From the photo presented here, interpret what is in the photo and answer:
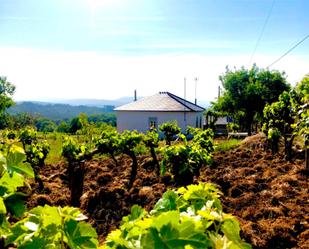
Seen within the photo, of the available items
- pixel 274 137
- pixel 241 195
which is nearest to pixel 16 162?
pixel 241 195

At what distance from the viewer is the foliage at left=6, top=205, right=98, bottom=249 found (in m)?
1.52

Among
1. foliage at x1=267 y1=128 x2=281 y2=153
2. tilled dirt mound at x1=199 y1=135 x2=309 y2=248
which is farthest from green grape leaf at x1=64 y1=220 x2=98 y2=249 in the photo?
foliage at x1=267 y1=128 x2=281 y2=153

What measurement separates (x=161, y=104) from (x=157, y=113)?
1579mm

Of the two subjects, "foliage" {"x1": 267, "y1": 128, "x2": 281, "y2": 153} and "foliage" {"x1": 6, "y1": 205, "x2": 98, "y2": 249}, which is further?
"foliage" {"x1": 267, "y1": 128, "x2": 281, "y2": 153}

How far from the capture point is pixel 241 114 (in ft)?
123

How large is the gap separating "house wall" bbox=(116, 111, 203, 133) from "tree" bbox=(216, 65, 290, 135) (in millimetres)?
3474

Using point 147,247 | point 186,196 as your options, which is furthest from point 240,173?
point 147,247

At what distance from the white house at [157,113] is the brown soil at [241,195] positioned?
968 inches

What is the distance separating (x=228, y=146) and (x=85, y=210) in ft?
37.0

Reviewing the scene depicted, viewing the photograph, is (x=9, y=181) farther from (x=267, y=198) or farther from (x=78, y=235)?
(x=267, y=198)

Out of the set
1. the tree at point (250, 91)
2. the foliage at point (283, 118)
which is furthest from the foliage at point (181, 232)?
the tree at point (250, 91)

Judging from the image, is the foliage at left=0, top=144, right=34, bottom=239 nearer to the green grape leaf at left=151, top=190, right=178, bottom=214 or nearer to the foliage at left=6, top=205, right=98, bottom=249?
the foliage at left=6, top=205, right=98, bottom=249

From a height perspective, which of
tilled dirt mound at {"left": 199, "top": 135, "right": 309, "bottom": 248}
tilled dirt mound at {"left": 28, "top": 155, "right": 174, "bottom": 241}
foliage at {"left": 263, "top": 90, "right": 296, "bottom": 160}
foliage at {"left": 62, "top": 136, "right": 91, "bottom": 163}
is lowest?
tilled dirt mound at {"left": 28, "top": 155, "right": 174, "bottom": 241}

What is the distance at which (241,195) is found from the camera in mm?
8734
